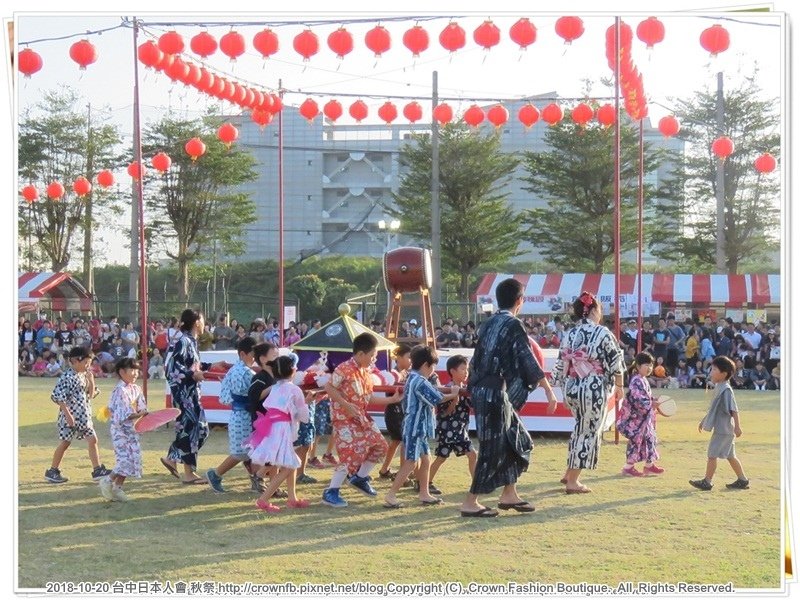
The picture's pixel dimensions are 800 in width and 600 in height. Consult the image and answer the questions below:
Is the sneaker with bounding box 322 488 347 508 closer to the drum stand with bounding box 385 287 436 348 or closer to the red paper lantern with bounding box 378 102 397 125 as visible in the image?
the drum stand with bounding box 385 287 436 348

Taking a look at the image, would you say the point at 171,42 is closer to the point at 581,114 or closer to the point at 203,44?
the point at 203,44

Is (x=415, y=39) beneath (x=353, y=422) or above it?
above

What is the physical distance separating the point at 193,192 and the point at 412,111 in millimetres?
18162

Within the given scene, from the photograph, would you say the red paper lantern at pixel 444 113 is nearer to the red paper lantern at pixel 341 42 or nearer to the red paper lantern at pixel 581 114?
the red paper lantern at pixel 581 114

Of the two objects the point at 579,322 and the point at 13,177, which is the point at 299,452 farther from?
the point at 13,177

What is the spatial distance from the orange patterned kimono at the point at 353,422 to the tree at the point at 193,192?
23579 millimetres

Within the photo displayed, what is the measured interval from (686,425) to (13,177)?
34.7 ft

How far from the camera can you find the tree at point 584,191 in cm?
2997

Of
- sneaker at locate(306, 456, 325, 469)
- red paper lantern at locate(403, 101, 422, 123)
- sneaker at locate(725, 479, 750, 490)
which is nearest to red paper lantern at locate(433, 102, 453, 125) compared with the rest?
red paper lantern at locate(403, 101, 422, 123)

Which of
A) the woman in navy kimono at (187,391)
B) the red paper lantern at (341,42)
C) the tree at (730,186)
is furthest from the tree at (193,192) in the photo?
the woman in navy kimono at (187,391)

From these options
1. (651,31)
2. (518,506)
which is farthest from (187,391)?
(651,31)

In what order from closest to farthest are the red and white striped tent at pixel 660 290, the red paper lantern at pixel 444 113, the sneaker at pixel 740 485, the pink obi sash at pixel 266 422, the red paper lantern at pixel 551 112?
the pink obi sash at pixel 266 422 → the sneaker at pixel 740 485 → the red paper lantern at pixel 551 112 → the red paper lantern at pixel 444 113 → the red and white striped tent at pixel 660 290

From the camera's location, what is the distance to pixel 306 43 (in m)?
10.6

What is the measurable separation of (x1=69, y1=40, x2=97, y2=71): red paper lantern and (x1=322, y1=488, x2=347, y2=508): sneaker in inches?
218
